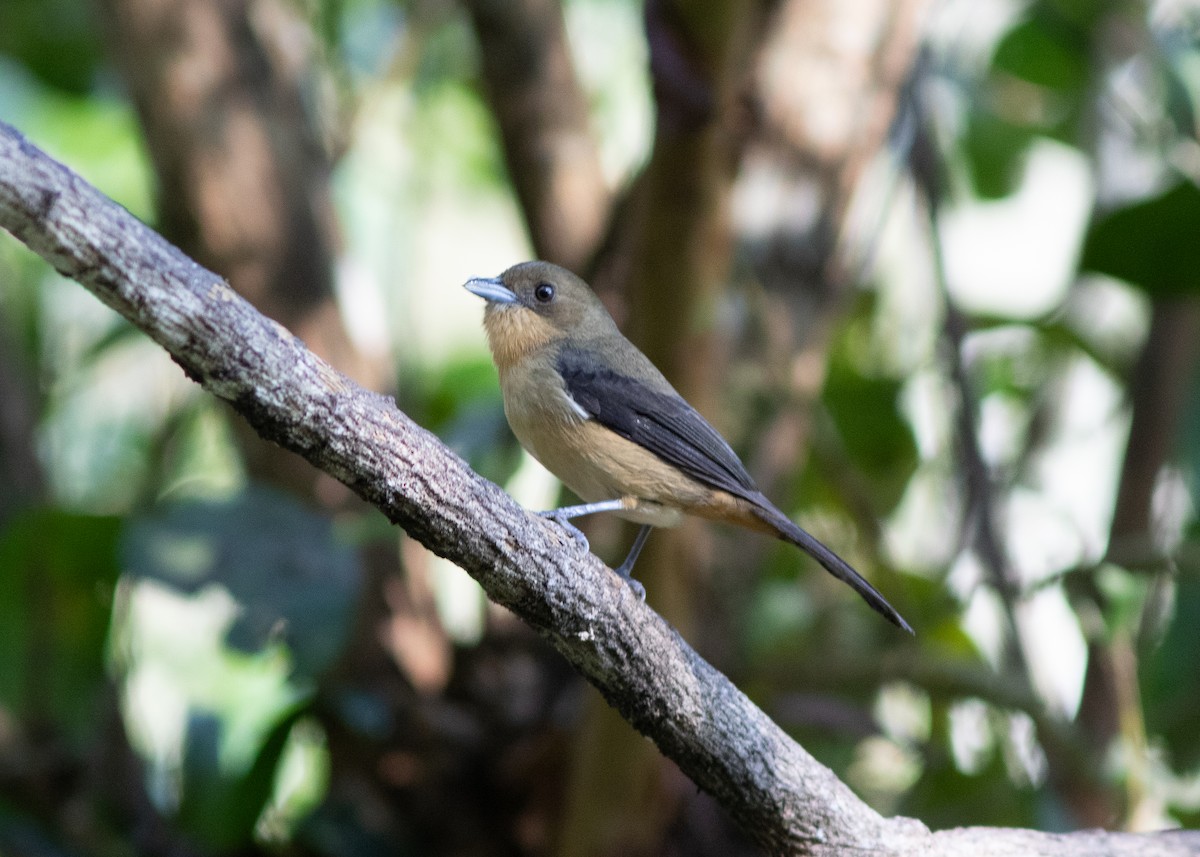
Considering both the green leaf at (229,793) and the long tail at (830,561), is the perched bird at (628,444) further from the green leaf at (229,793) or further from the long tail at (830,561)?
the green leaf at (229,793)

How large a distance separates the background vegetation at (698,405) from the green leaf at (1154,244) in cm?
1

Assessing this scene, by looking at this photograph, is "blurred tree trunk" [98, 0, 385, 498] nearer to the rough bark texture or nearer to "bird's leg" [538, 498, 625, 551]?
"bird's leg" [538, 498, 625, 551]

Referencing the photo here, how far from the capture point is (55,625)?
389 centimetres

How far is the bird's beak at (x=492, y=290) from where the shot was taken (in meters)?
3.16

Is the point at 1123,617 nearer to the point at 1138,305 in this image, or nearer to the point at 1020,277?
the point at 1138,305

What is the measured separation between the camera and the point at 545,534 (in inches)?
80.4

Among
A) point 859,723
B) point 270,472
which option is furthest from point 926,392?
Answer: point 270,472

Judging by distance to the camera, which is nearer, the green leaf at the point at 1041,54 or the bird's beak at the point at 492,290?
the bird's beak at the point at 492,290

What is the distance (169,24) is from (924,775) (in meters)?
3.68

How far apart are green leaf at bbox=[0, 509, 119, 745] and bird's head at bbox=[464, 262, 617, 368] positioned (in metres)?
1.48

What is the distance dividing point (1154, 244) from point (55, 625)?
3.56m

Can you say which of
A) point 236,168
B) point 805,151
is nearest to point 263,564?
point 236,168

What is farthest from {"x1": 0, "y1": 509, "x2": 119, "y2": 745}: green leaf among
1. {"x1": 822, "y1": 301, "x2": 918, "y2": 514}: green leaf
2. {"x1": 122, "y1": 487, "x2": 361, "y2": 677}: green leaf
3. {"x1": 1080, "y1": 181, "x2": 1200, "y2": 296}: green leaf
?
{"x1": 1080, "y1": 181, "x2": 1200, "y2": 296}: green leaf

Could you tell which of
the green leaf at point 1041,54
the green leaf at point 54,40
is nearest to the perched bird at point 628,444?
the green leaf at point 1041,54
